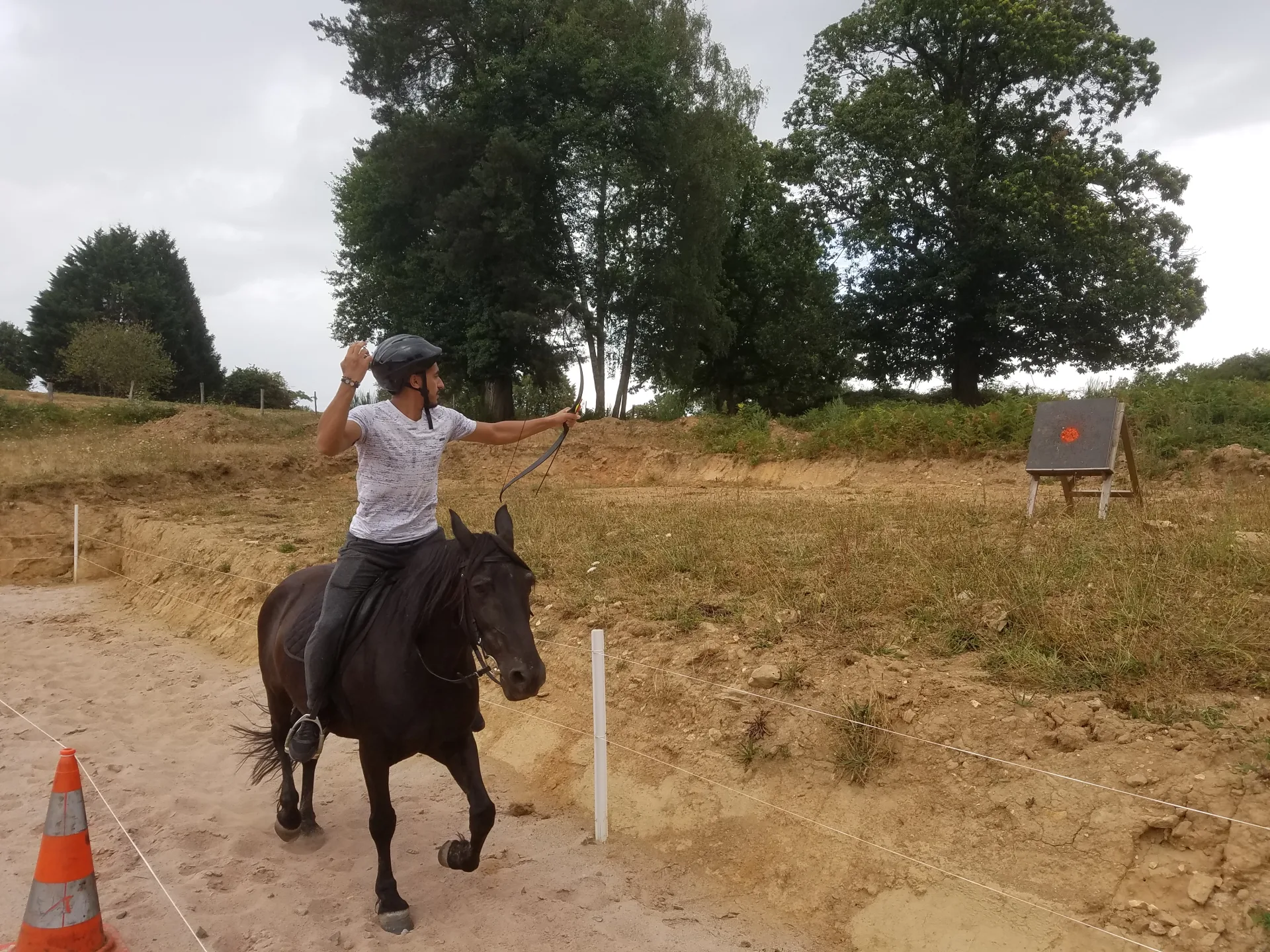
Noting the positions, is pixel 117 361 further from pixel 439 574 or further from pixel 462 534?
pixel 462 534

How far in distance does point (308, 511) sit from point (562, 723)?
10859 mm

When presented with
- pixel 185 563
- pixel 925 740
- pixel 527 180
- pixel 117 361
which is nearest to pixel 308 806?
pixel 925 740

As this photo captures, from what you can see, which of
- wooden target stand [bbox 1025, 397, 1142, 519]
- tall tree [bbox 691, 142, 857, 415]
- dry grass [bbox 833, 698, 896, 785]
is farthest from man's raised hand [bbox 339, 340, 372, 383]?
tall tree [bbox 691, 142, 857, 415]

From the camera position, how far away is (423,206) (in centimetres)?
2766

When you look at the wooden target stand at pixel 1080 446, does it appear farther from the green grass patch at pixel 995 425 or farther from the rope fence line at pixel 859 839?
the rope fence line at pixel 859 839

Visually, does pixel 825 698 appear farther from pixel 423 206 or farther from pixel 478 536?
pixel 423 206

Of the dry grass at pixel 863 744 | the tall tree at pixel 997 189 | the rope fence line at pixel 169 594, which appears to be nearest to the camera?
the dry grass at pixel 863 744

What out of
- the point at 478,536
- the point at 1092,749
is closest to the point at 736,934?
the point at 1092,749

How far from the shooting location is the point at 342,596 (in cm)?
436

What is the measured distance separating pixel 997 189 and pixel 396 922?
83.8 ft

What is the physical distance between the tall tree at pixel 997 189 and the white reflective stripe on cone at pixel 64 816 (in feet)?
83.8

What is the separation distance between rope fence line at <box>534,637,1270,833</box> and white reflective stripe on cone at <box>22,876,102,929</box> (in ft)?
11.3

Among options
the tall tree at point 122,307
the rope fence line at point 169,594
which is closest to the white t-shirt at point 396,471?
the rope fence line at point 169,594

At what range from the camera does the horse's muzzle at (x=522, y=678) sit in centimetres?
359
